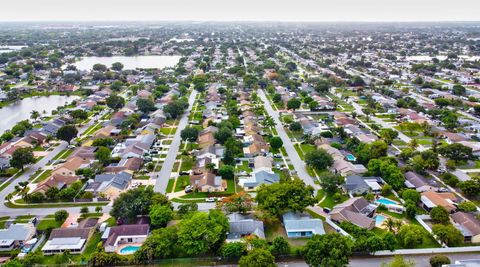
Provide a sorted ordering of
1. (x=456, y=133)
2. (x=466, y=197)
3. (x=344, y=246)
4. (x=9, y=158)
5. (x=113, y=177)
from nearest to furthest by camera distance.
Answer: (x=344, y=246), (x=466, y=197), (x=113, y=177), (x=9, y=158), (x=456, y=133)

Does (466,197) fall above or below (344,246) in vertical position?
below

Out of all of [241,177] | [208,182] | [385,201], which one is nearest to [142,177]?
[208,182]

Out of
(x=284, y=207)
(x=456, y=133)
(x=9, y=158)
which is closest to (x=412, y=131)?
(x=456, y=133)

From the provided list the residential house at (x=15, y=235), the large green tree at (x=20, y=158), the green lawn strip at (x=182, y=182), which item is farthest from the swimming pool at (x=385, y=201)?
the large green tree at (x=20, y=158)

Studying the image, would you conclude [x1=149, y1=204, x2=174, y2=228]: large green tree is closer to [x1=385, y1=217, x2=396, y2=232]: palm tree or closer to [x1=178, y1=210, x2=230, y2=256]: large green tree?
[x1=178, y1=210, x2=230, y2=256]: large green tree

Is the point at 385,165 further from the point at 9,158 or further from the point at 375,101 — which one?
the point at 9,158

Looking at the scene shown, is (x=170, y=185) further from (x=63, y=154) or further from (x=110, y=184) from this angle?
(x=63, y=154)
